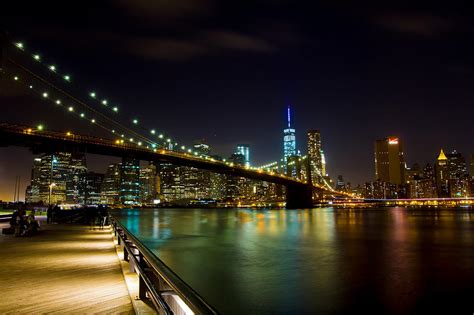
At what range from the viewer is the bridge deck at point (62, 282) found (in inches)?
204

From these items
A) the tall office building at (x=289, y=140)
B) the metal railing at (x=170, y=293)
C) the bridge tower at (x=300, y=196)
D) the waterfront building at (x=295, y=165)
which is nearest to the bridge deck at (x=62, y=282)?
the metal railing at (x=170, y=293)

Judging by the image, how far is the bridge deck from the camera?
5.19m

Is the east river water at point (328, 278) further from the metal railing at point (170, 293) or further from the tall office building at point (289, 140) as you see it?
the tall office building at point (289, 140)

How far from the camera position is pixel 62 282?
21.8ft

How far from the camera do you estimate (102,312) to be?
4.91 m

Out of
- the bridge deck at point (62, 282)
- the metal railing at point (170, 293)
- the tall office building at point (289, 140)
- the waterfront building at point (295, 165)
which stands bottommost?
the bridge deck at point (62, 282)

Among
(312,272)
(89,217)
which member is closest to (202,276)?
(312,272)

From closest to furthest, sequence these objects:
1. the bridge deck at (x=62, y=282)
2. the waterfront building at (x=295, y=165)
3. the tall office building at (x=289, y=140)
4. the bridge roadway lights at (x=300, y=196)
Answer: the bridge deck at (x=62, y=282), the bridge roadway lights at (x=300, y=196), the waterfront building at (x=295, y=165), the tall office building at (x=289, y=140)

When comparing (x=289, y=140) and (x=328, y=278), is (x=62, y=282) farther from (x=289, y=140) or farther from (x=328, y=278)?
(x=289, y=140)

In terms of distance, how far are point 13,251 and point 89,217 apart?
1577 centimetres

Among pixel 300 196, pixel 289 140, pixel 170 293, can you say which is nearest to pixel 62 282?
pixel 170 293

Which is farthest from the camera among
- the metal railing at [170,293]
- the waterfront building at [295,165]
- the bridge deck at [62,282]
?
the waterfront building at [295,165]

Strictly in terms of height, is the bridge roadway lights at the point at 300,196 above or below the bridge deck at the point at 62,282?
above

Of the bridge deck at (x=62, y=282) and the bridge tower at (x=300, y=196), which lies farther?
the bridge tower at (x=300, y=196)
